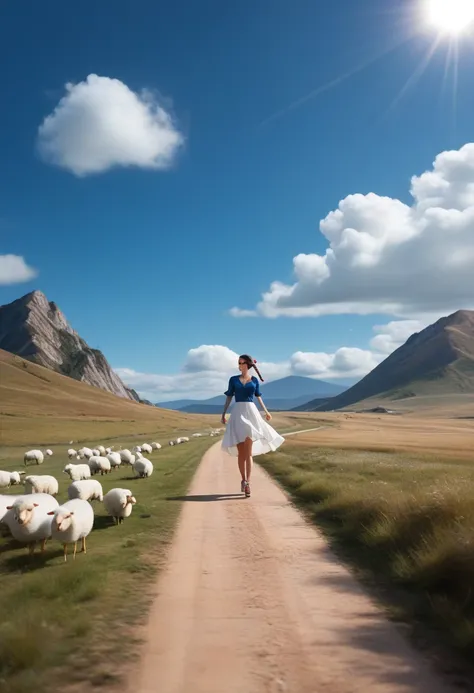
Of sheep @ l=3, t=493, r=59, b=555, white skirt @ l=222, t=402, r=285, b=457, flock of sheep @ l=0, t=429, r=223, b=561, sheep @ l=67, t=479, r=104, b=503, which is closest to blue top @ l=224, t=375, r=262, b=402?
white skirt @ l=222, t=402, r=285, b=457

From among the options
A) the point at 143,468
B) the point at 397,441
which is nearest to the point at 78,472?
the point at 143,468

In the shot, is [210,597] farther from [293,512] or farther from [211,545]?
[293,512]

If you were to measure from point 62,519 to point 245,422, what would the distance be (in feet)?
23.4

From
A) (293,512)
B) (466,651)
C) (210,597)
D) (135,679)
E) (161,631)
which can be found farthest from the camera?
(293,512)

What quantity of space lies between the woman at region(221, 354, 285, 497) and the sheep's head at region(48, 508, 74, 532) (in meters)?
6.57

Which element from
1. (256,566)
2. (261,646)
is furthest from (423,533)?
(261,646)

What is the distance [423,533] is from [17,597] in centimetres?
680

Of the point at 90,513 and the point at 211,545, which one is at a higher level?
the point at 90,513

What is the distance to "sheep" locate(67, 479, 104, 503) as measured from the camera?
48.3 ft

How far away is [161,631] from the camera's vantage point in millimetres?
6027

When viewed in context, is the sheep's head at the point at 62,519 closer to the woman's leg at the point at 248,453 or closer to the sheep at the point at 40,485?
the woman's leg at the point at 248,453

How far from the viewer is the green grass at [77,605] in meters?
5.18

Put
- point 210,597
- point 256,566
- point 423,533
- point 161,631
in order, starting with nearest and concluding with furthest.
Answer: point 161,631 < point 210,597 < point 256,566 < point 423,533

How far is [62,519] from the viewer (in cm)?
959
